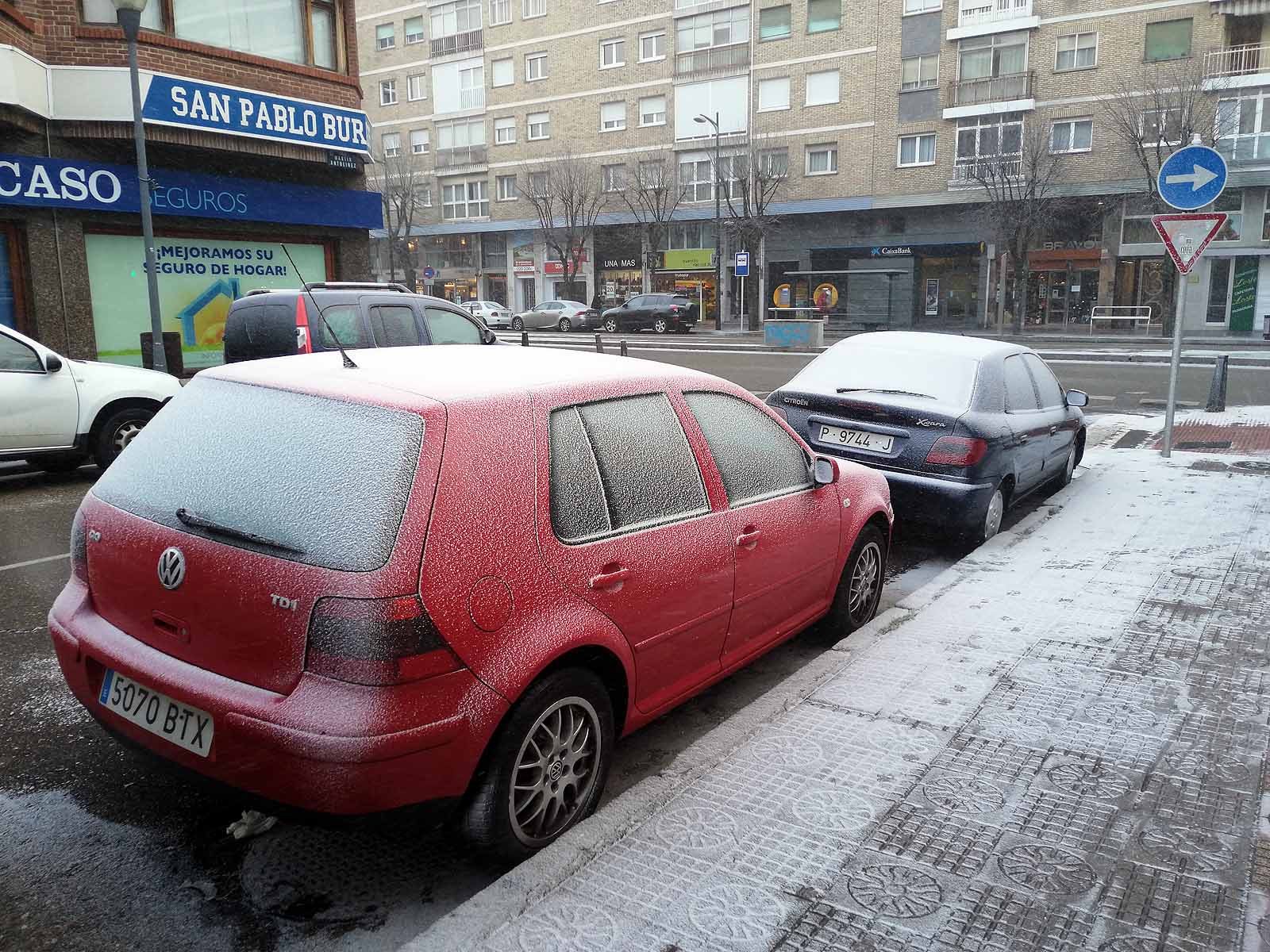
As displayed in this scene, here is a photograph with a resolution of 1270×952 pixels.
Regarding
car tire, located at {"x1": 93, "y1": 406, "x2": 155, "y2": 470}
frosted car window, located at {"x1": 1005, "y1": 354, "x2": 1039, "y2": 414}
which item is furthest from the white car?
frosted car window, located at {"x1": 1005, "y1": 354, "x2": 1039, "y2": 414}

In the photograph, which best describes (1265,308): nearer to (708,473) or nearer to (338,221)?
(338,221)

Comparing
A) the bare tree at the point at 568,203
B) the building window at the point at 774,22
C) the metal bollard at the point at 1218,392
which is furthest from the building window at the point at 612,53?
the metal bollard at the point at 1218,392

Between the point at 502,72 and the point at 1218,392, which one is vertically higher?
the point at 502,72

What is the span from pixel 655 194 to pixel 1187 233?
130 feet

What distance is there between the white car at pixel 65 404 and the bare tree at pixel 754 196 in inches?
1397

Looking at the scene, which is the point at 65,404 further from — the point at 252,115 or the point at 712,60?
the point at 712,60

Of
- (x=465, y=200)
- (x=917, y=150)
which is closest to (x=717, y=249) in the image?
(x=917, y=150)

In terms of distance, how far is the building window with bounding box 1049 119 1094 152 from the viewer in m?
38.2

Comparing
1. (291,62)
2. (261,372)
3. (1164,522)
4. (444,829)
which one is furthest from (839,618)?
(291,62)

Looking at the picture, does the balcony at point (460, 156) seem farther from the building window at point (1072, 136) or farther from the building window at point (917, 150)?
the building window at point (1072, 136)

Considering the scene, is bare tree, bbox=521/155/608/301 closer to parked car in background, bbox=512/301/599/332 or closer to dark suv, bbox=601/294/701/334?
parked car in background, bbox=512/301/599/332

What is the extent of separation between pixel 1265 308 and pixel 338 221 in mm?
33769

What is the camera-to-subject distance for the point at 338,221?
18406mm

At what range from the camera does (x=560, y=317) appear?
44.7 m
